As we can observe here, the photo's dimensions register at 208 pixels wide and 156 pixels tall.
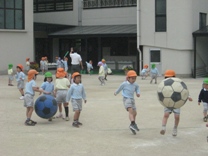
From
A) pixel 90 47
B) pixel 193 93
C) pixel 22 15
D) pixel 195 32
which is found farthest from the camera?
pixel 90 47

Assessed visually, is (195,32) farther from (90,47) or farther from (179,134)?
(179,134)

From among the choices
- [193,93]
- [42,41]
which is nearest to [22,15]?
[42,41]

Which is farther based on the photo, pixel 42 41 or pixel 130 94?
pixel 42 41

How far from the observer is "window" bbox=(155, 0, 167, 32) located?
97.1ft

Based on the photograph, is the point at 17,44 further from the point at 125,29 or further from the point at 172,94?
the point at 172,94

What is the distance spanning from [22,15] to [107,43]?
1075cm

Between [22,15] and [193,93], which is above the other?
[22,15]

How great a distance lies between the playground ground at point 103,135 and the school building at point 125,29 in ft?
53.4

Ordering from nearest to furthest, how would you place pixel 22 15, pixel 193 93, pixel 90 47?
pixel 193 93 → pixel 22 15 → pixel 90 47

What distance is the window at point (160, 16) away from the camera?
29597mm

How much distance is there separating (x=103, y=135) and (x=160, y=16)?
21.8m

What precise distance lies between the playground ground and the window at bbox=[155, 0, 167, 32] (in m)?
17.0

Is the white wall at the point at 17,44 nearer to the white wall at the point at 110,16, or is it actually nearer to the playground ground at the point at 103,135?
the white wall at the point at 110,16

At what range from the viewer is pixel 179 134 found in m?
9.24
